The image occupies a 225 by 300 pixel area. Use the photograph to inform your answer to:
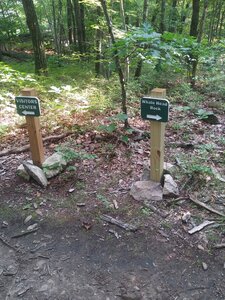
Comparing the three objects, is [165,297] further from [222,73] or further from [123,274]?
[222,73]

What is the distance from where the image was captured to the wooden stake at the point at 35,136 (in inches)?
145

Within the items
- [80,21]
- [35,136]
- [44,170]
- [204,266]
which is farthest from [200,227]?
[80,21]

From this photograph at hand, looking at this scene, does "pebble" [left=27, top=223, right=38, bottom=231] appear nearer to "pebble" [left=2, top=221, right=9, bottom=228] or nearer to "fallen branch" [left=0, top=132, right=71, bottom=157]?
"pebble" [left=2, top=221, right=9, bottom=228]

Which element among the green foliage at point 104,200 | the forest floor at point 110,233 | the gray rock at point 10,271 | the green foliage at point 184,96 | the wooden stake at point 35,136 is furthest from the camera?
the green foliage at point 184,96

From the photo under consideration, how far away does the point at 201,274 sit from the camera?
8.28 feet

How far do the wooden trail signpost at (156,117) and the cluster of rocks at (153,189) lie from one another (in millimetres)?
170

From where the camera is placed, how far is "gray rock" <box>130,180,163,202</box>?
3.44 meters

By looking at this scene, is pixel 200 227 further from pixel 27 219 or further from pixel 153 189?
pixel 27 219

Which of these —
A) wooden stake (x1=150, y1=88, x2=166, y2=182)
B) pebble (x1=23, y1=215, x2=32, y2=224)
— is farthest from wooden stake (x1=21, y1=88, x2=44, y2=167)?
wooden stake (x1=150, y1=88, x2=166, y2=182)

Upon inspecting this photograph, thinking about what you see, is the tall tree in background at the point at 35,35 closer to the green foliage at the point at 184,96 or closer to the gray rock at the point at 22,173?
the green foliage at the point at 184,96

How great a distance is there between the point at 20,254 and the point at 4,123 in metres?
3.43

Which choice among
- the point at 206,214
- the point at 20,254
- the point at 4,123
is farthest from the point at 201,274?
the point at 4,123

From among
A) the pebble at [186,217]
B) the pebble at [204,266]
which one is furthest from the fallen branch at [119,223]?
the pebble at [204,266]

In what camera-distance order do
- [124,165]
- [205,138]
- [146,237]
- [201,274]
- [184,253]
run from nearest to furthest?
[201,274] → [184,253] → [146,237] → [124,165] → [205,138]
